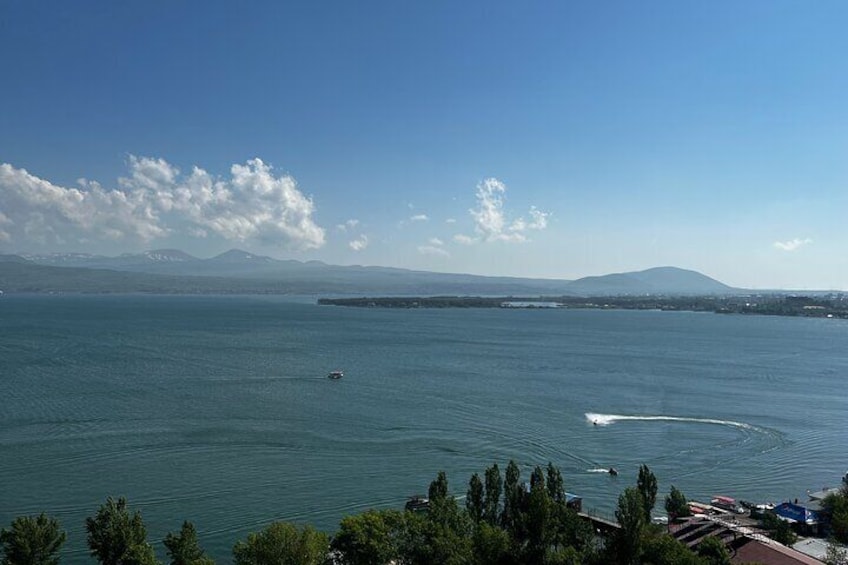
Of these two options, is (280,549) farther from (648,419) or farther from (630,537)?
(648,419)

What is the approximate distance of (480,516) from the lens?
30.5ft

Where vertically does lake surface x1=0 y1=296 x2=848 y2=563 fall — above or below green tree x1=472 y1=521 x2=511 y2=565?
below

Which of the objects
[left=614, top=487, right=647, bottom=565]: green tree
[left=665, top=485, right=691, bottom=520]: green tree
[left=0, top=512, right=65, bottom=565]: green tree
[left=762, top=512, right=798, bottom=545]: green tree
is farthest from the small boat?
[left=0, top=512, right=65, bottom=565]: green tree

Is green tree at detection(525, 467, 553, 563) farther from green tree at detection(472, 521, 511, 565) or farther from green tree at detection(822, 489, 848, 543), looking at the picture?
green tree at detection(822, 489, 848, 543)

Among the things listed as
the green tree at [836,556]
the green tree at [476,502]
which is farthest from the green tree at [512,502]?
the green tree at [836,556]

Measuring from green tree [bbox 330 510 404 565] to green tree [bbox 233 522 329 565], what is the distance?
433mm

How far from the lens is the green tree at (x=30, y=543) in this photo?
6.82m

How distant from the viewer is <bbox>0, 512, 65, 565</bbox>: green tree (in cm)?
682

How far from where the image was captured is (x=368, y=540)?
753 cm

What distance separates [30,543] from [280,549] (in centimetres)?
262

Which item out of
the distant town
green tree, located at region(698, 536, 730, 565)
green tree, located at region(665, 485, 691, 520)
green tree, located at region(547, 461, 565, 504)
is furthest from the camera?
the distant town

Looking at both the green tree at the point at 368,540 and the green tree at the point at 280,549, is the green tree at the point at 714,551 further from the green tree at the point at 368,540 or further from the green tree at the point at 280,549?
the green tree at the point at 280,549

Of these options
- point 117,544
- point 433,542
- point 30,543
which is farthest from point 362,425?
point 30,543

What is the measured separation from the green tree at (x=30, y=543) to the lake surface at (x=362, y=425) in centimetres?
197
